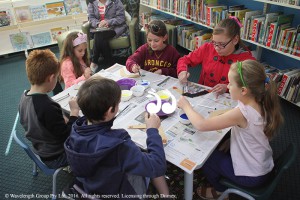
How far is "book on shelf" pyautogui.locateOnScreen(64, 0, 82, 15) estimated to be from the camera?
4.30 meters

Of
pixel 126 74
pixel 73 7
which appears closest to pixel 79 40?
pixel 126 74

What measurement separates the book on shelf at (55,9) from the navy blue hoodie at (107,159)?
3827 mm

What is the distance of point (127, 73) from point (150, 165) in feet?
3.33

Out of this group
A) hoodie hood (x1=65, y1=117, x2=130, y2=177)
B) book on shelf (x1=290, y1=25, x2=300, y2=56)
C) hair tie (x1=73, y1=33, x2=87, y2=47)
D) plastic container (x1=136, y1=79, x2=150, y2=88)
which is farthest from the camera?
book on shelf (x1=290, y1=25, x2=300, y2=56)

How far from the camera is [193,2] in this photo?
3.27m

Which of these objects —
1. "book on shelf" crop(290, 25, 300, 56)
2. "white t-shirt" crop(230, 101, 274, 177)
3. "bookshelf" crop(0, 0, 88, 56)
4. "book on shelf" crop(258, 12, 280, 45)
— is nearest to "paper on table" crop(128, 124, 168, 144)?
"white t-shirt" crop(230, 101, 274, 177)

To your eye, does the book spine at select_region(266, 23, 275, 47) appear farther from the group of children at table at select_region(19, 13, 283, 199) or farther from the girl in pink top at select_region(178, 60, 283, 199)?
the girl in pink top at select_region(178, 60, 283, 199)

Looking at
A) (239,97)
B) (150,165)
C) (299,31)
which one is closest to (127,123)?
(150,165)

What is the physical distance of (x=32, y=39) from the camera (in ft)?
13.7

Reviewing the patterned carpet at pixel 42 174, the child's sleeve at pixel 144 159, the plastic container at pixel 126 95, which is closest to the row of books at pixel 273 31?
the patterned carpet at pixel 42 174

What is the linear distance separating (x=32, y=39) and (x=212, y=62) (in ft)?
11.5

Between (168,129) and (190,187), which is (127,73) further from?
(190,187)

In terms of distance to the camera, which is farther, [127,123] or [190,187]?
[127,123]

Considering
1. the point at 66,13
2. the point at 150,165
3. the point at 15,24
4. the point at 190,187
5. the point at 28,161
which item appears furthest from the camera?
the point at 66,13
